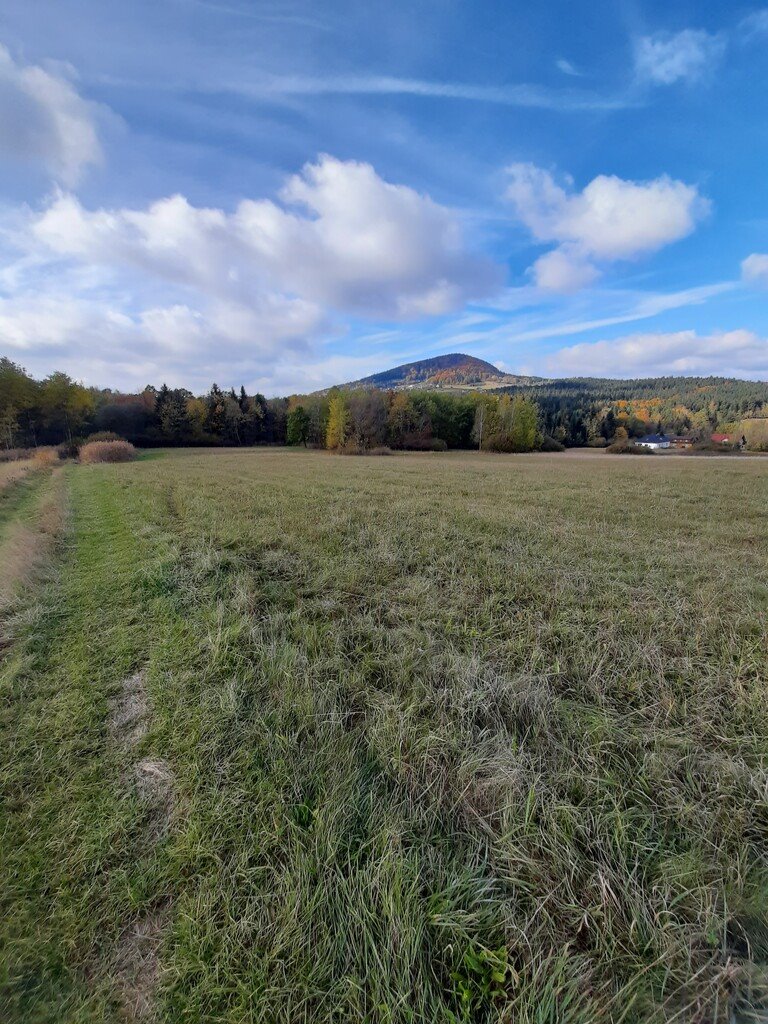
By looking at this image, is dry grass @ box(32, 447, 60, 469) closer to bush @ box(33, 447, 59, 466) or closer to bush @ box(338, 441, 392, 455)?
bush @ box(33, 447, 59, 466)

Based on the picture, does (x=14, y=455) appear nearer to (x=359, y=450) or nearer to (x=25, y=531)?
(x=359, y=450)

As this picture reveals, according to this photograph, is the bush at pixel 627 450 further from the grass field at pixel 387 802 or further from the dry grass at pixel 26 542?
the dry grass at pixel 26 542

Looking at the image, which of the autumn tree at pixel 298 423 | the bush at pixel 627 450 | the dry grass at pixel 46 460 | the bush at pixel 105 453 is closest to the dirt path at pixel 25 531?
the dry grass at pixel 46 460

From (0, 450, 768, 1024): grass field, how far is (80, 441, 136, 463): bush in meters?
41.2

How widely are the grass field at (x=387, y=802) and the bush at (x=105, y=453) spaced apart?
41158 mm

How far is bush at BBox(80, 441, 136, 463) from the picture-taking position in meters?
40.0

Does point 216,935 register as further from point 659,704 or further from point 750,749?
point 750,749

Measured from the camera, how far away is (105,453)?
41156mm

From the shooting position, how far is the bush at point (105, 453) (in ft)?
131

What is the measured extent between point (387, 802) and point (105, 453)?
160 ft

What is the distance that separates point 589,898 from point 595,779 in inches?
32.8

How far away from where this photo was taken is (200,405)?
71812mm

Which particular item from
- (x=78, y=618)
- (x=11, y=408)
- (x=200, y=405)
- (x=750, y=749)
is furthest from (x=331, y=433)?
(x=750, y=749)

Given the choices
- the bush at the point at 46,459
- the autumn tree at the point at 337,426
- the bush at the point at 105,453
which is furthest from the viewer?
the autumn tree at the point at 337,426
